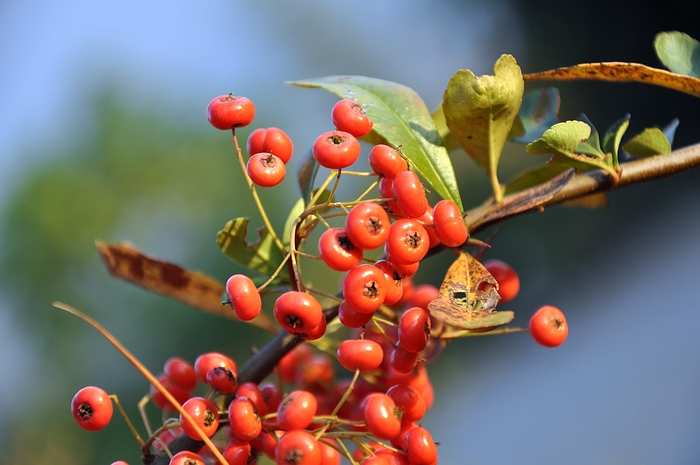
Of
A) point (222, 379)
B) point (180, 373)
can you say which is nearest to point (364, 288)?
point (222, 379)

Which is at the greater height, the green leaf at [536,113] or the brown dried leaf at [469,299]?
the green leaf at [536,113]

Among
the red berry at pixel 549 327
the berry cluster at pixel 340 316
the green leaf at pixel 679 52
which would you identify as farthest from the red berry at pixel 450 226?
the green leaf at pixel 679 52

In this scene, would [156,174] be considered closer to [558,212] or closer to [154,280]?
[154,280]

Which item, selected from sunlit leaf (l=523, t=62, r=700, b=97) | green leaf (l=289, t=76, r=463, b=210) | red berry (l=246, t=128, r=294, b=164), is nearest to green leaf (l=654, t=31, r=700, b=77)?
sunlit leaf (l=523, t=62, r=700, b=97)

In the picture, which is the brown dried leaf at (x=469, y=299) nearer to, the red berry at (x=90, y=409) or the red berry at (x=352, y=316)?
the red berry at (x=352, y=316)

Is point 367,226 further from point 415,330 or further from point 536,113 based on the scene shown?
point 536,113

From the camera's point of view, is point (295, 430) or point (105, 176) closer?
point (295, 430)

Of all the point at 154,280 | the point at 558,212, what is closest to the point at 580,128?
the point at 154,280

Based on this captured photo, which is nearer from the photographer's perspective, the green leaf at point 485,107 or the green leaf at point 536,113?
the green leaf at point 485,107
